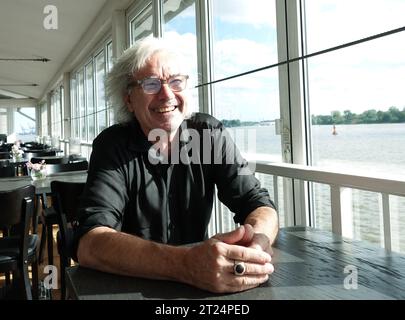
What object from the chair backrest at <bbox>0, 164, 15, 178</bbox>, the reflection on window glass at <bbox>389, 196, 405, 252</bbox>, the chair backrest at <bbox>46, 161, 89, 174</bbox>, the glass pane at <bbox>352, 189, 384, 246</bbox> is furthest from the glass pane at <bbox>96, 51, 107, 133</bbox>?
the reflection on window glass at <bbox>389, 196, 405, 252</bbox>

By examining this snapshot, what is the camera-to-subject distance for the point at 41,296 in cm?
254

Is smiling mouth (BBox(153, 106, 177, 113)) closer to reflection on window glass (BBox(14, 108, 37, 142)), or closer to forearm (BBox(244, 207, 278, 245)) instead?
forearm (BBox(244, 207, 278, 245))

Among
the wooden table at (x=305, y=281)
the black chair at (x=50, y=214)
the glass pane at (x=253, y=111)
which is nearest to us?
the wooden table at (x=305, y=281)

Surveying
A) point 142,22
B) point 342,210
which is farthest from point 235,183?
point 142,22

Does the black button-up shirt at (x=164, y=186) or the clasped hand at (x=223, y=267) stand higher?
the black button-up shirt at (x=164, y=186)

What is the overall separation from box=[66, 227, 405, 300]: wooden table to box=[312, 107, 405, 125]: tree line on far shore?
704 mm

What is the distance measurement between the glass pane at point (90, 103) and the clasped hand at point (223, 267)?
25.3 ft

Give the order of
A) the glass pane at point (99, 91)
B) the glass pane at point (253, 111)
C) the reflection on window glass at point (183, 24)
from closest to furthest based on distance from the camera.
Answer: the glass pane at point (253, 111), the reflection on window glass at point (183, 24), the glass pane at point (99, 91)

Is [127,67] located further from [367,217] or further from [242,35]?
[242,35]

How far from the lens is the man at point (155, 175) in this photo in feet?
3.78

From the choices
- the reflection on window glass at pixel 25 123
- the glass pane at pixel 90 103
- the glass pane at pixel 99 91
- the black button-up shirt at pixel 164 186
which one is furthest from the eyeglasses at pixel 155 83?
the reflection on window glass at pixel 25 123

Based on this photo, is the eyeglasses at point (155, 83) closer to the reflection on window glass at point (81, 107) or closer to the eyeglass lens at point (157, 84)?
the eyeglass lens at point (157, 84)

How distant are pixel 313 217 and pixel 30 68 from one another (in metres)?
11.7

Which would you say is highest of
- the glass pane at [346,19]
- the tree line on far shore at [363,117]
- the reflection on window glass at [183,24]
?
the reflection on window glass at [183,24]
